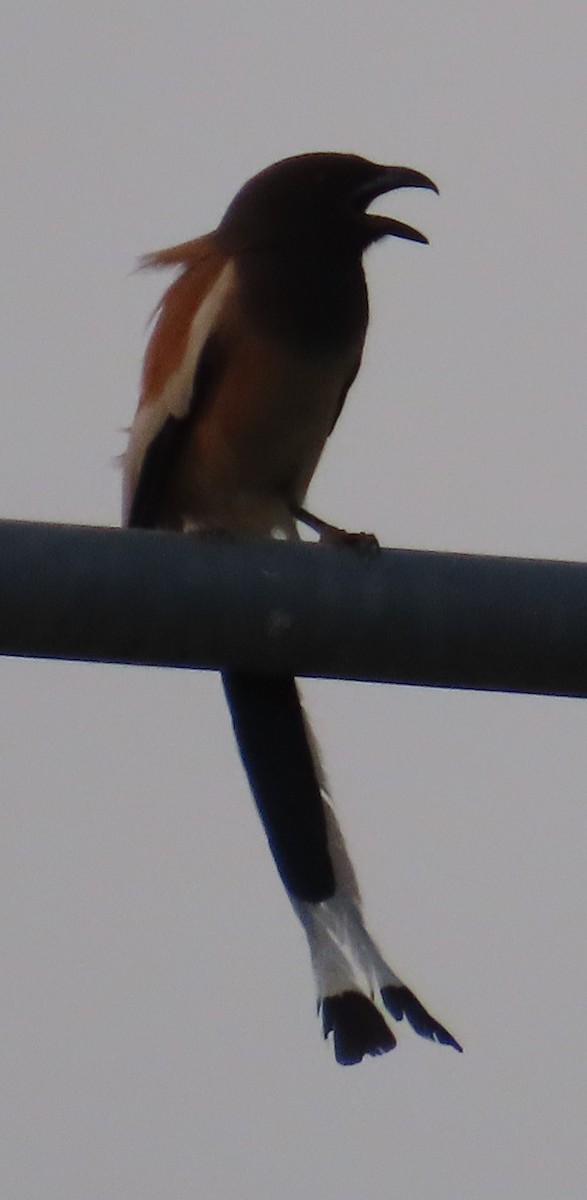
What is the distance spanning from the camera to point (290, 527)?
126 inches

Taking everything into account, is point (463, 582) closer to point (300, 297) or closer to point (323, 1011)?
point (323, 1011)

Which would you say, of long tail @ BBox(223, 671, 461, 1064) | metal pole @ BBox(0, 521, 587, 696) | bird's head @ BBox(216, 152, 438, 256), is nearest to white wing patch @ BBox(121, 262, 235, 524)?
bird's head @ BBox(216, 152, 438, 256)

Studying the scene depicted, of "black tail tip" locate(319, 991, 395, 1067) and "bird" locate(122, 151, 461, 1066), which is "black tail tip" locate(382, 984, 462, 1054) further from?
"bird" locate(122, 151, 461, 1066)

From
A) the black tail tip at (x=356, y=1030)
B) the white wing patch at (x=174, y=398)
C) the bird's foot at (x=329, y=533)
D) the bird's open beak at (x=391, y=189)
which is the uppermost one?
the bird's open beak at (x=391, y=189)

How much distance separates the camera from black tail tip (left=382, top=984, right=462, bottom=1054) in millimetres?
2213

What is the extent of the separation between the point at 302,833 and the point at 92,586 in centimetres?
125

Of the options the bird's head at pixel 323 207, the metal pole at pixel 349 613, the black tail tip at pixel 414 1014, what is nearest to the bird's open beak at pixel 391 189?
the bird's head at pixel 323 207

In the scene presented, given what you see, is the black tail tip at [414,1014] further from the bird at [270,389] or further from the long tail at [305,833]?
the bird at [270,389]

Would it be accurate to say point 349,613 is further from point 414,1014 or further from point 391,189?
point 391,189

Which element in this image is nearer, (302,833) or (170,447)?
(302,833)

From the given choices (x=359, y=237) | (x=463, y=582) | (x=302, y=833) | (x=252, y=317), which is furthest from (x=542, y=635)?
(x=359, y=237)

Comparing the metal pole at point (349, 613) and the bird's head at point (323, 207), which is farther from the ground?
the bird's head at point (323, 207)

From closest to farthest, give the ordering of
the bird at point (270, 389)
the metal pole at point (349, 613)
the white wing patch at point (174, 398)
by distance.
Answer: the metal pole at point (349, 613), the bird at point (270, 389), the white wing patch at point (174, 398)

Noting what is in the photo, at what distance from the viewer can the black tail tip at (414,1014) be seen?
221 centimetres
